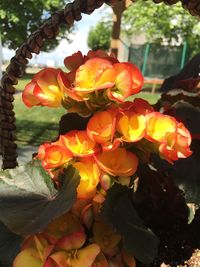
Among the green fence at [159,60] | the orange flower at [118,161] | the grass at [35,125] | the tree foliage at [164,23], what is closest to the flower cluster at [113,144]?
the orange flower at [118,161]

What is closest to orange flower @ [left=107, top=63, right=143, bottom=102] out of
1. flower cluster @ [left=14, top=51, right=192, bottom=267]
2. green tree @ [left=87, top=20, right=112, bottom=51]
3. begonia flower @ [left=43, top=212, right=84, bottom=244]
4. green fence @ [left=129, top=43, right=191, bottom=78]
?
flower cluster @ [left=14, top=51, right=192, bottom=267]

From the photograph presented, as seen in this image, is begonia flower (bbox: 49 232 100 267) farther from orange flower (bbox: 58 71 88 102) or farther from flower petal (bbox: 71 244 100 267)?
orange flower (bbox: 58 71 88 102)

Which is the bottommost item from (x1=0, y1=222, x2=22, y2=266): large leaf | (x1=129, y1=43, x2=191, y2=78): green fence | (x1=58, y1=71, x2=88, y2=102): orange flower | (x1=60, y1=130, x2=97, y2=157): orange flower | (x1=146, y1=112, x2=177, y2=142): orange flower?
(x1=129, y1=43, x2=191, y2=78): green fence

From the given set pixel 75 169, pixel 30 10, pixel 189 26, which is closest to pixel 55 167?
pixel 75 169

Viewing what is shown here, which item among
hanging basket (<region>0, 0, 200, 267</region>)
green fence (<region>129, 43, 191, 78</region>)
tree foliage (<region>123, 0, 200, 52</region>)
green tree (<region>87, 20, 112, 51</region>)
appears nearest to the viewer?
hanging basket (<region>0, 0, 200, 267</region>)

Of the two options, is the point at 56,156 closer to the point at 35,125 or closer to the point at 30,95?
the point at 30,95

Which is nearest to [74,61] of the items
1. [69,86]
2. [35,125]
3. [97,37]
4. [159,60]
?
[69,86]

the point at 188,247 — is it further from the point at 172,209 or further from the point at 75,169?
the point at 75,169
